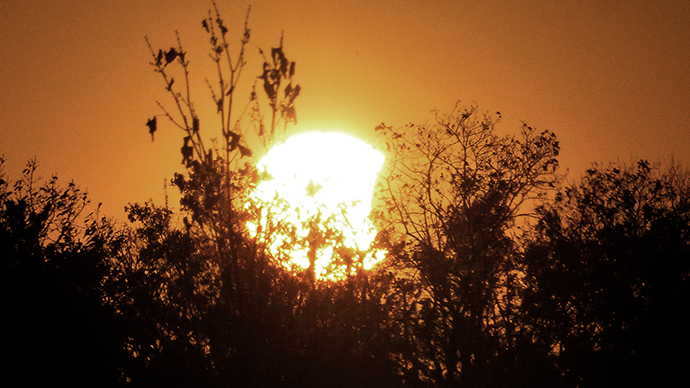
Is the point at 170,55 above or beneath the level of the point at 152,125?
above

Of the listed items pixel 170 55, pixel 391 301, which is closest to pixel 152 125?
pixel 170 55

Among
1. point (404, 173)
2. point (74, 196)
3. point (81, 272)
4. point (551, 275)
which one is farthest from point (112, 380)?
point (551, 275)

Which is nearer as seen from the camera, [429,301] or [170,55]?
[170,55]

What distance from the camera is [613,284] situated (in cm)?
1783

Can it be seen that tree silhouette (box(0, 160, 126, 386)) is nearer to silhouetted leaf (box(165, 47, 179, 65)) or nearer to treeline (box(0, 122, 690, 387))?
treeline (box(0, 122, 690, 387))

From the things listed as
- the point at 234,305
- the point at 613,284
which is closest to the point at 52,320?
the point at 234,305

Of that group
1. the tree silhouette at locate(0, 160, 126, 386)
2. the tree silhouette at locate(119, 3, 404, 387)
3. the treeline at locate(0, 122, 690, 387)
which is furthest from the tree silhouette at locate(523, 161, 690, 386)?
the tree silhouette at locate(0, 160, 126, 386)

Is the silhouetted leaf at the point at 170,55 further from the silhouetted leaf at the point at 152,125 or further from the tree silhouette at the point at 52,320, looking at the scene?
the tree silhouette at the point at 52,320

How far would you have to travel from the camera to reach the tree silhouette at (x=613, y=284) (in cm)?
1691

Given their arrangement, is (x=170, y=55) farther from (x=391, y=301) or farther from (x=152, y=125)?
(x=391, y=301)

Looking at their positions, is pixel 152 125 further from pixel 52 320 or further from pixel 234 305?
pixel 52 320

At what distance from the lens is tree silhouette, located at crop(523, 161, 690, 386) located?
55.5ft

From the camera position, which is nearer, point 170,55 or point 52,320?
point 170,55

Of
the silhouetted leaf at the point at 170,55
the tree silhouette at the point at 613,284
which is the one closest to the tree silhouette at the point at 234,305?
the silhouetted leaf at the point at 170,55
